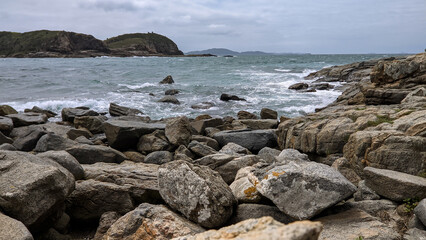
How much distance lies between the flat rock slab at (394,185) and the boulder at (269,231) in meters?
3.70

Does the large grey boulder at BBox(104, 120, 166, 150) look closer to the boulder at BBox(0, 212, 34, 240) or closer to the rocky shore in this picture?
the rocky shore

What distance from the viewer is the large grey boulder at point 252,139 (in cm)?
1240

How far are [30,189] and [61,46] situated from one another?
150497 mm

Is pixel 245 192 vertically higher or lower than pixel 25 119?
higher

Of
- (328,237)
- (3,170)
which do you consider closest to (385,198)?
(328,237)

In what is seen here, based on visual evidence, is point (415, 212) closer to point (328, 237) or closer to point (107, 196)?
point (328, 237)

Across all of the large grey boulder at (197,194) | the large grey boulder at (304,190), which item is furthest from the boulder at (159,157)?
the large grey boulder at (304,190)

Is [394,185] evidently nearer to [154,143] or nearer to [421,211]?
[421,211]

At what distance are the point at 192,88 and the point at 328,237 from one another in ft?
102

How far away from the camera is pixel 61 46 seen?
458 feet

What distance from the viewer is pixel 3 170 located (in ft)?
17.7

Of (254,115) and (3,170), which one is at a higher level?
(3,170)

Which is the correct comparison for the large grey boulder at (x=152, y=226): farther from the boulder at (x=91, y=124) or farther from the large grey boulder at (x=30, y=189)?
the boulder at (x=91, y=124)

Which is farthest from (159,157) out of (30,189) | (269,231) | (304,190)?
(269,231)
